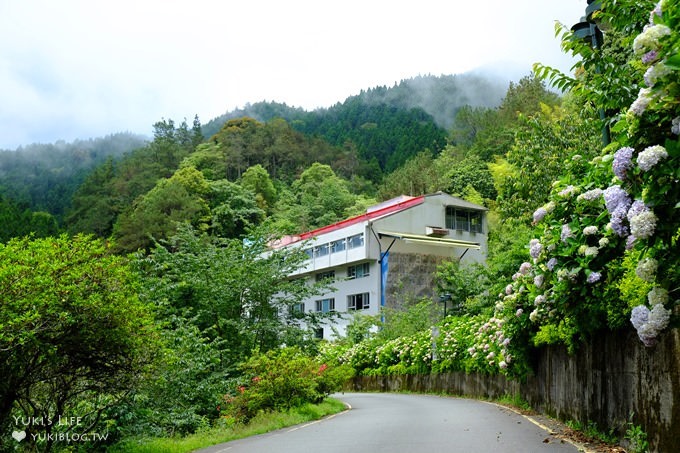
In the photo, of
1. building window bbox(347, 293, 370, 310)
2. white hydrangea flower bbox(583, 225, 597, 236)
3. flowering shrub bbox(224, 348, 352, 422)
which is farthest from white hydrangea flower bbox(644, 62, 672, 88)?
building window bbox(347, 293, 370, 310)

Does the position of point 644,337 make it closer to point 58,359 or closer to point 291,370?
point 58,359

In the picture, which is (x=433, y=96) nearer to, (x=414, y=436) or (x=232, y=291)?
(x=232, y=291)

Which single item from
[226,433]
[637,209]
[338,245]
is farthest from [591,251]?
[338,245]

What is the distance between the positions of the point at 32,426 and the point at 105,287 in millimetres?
3004

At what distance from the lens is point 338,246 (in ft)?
177

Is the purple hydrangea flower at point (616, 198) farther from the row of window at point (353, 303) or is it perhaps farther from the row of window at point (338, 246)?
the row of window at point (353, 303)

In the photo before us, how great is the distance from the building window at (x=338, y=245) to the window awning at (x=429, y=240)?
3.77 metres

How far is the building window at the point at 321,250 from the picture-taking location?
55.2m

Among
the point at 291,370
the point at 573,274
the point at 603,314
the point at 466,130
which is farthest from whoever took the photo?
the point at 466,130

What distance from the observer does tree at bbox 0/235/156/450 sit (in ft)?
33.2

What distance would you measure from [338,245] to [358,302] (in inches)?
189

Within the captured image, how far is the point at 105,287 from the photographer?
11359 millimetres

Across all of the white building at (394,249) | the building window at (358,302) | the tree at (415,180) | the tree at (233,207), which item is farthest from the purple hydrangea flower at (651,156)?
the tree at (233,207)

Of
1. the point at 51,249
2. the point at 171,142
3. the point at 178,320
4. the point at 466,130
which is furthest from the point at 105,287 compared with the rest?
the point at 171,142
